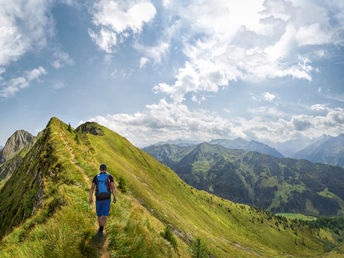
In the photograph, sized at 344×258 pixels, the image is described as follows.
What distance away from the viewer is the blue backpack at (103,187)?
980 cm

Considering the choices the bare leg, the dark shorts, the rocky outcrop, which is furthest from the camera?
the rocky outcrop

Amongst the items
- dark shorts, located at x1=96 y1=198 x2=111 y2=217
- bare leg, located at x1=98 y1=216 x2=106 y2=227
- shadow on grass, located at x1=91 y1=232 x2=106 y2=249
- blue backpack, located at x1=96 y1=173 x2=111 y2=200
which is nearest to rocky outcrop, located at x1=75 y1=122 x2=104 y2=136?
blue backpack, located at x1=96 y1=173 x2=111 y2=200

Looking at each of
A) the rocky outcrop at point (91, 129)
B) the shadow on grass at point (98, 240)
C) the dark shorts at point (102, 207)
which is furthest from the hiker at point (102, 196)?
the rocky outcrop at point (91, 129)

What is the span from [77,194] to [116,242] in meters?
5.02

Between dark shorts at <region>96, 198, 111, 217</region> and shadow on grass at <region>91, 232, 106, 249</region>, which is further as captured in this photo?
dark shorts at <region>96, 198, 111, 217</region>

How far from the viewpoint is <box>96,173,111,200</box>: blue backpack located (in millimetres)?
9805

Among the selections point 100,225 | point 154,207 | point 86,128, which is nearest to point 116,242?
point 100,225

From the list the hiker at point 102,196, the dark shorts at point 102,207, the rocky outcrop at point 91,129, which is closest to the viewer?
the hiker at point 102,196

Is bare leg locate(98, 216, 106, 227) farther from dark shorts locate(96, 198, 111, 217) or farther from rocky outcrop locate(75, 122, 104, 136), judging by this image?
rocky outcrop locate(75, 122, 104, 136)

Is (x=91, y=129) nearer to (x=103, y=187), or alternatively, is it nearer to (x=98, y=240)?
(x=103, y=187)

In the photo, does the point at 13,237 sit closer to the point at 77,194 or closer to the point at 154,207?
the point at 77,194

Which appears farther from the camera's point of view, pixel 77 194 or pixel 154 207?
pixel 154 207

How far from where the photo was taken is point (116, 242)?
28.9ft

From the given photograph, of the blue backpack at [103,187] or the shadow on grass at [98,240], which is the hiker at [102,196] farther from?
the shadow on grass at [98,240]
